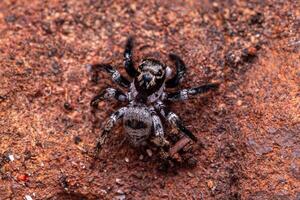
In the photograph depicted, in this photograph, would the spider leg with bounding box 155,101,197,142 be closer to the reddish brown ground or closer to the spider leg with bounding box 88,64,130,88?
the reddish brown ground

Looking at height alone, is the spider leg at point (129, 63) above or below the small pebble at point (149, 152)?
above

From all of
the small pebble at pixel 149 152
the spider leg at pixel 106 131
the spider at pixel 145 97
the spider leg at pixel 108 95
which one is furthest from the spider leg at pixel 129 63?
the small pebble at pixel 149 152

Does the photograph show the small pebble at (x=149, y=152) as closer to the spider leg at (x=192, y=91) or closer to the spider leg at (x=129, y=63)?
the spider leg at (x=192, y=91)

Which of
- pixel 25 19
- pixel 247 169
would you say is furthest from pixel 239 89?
pixel 25 19

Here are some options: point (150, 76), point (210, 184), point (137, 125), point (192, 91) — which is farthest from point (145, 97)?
point (210, 184)

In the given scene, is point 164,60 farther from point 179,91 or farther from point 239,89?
point 239,89

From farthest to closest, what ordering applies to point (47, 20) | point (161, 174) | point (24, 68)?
point (47, 20) → point (24, 68) → point (161, 174)

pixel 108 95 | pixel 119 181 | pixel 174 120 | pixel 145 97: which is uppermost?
pixel 145 97

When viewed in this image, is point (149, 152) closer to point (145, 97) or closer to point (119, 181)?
point (119, 181)
